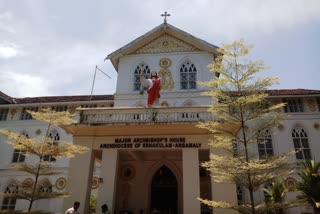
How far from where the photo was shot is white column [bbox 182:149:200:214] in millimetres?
11844

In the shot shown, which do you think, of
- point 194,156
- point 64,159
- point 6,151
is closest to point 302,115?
point 194,156

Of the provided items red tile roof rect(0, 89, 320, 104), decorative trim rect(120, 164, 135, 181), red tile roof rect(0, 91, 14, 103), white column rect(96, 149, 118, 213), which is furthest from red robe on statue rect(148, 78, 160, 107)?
red tile roof rect(0, 91, 14, 103)

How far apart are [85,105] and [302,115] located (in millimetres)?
17236

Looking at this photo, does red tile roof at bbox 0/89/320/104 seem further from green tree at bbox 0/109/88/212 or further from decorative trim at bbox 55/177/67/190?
green tree at bbox 0/109/88/212

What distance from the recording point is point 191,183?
484 inches

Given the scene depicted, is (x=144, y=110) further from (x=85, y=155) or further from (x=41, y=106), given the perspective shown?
(x=41, y=106)

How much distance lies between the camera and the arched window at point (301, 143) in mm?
20141

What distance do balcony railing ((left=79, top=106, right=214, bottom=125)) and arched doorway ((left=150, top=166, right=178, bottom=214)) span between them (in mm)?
4876

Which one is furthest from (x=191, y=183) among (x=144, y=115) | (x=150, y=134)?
(x=144, y=115)

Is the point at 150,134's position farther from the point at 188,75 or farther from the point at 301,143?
the point at 301,143

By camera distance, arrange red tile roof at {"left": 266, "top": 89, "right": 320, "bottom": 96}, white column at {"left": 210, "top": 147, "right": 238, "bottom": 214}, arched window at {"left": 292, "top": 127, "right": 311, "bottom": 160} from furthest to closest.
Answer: red tile roof at {"left": 266, "top": 89, "right": 320, "bottom": 96} → arched window at {"left": 292, "top": 127, "right": 311, "bottom": 160} → white column at {"left": 210, "top": 147, "right": 238, "bottom": 214}

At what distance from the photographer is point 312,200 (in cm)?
1287

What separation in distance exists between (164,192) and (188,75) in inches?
307

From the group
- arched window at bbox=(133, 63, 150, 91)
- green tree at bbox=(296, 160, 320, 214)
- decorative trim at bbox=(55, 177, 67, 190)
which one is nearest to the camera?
green tree at bbox=(296, 160, 320, 214)
